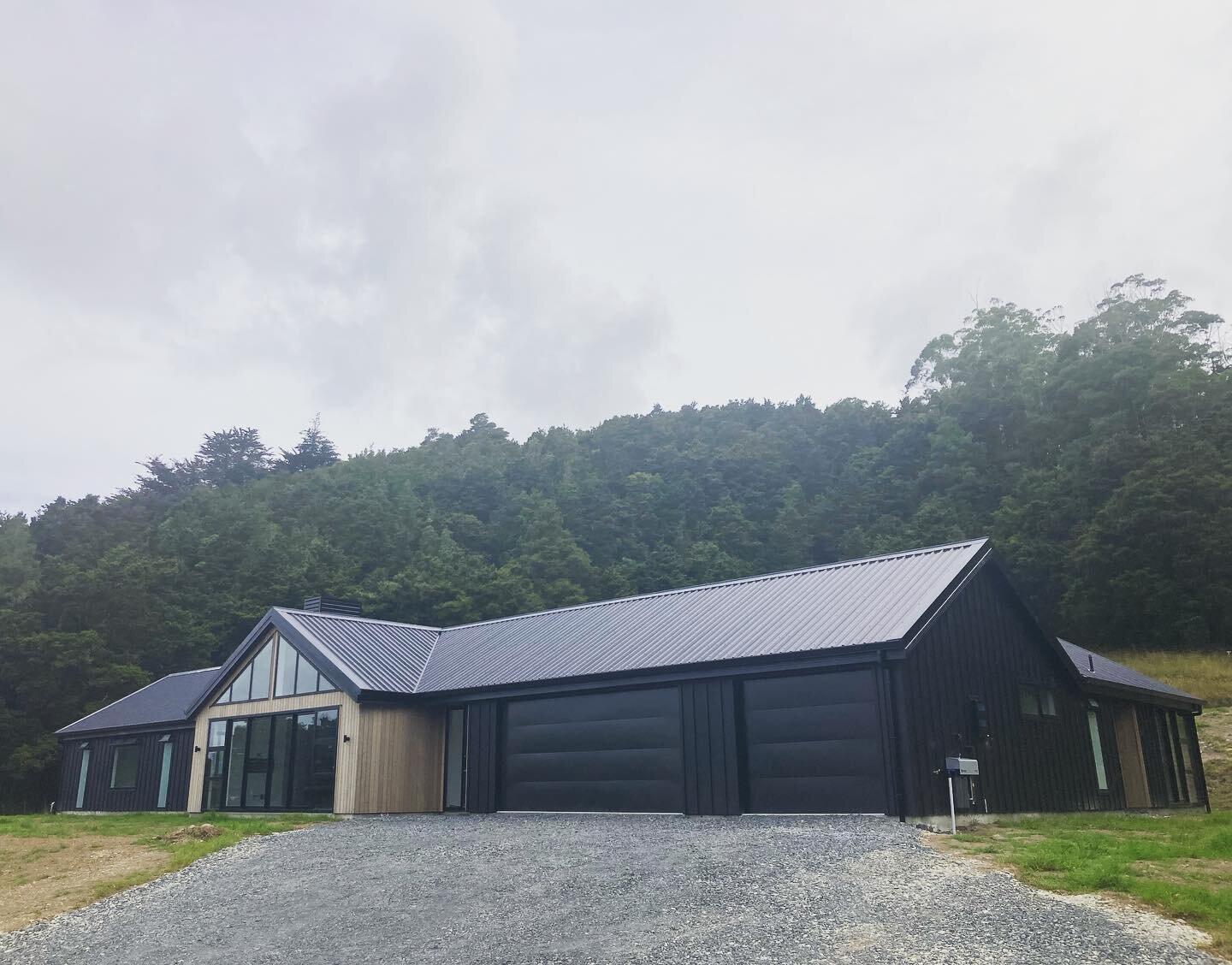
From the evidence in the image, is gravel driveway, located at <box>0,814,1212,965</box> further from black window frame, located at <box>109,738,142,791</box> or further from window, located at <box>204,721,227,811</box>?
black window frame, located at <box>109,738,142,791</box>

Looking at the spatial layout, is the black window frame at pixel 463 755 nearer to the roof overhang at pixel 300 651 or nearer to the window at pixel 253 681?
the roof overhang at pixel 300 651

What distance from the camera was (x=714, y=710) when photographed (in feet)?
56.5

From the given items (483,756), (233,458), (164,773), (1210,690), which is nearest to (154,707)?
(164,773)

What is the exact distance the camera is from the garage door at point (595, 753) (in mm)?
17922

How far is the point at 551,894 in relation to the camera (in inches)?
410

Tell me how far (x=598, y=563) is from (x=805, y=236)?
3689cm

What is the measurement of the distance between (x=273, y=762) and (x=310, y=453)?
66.4 meters

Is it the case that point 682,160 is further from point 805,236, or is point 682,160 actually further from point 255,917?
point 255,917

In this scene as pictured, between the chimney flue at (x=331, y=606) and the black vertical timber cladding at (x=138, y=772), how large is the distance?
4.84m

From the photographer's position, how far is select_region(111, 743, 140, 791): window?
2858cm

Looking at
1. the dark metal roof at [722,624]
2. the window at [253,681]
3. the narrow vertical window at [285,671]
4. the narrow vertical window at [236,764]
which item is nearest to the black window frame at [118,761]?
A: the window at [253,681]

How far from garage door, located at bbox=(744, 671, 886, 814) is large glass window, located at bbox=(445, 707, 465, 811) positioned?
307 inches

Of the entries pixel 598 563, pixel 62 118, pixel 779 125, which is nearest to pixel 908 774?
pixel 779 125

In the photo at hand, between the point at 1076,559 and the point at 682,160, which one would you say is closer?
the point at 682,160
